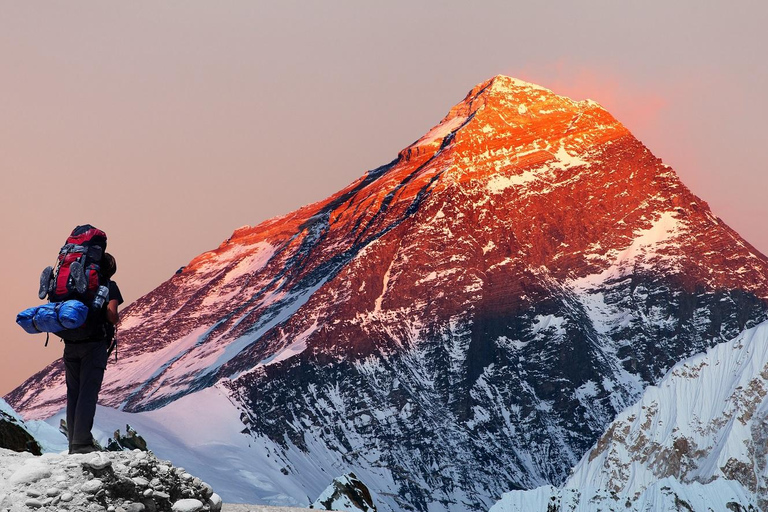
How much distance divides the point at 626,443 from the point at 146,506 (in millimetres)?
180032

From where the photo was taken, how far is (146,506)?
14094 millimetres

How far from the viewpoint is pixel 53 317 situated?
14.7m

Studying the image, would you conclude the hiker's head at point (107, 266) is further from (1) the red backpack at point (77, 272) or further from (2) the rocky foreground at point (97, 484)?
(2) the rocky foreground at point (97, 484)

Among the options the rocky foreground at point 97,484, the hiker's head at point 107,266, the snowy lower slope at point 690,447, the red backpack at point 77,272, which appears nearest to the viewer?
the rocky foreground at point 97,484

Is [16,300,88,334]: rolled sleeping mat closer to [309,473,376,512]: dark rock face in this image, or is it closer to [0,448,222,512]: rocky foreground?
[0,448,222,512]: rocky foreground

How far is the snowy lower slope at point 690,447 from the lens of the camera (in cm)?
15912

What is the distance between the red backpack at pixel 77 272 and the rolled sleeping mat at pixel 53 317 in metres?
0.24

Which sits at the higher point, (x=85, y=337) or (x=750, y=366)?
(x=750, y=366)

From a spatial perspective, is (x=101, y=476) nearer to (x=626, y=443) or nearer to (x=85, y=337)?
(x=85, y=337)

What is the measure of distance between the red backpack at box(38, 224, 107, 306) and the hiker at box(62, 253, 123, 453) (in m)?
0.17

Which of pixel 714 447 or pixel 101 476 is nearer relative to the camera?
pixel 101 476

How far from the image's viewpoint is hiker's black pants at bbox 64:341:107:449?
15.3m

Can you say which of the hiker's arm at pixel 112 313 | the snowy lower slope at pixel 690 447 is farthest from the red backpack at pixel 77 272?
the snowy lower slope at pixel 690 447

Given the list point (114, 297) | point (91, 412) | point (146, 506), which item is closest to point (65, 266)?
point (114, 297)
